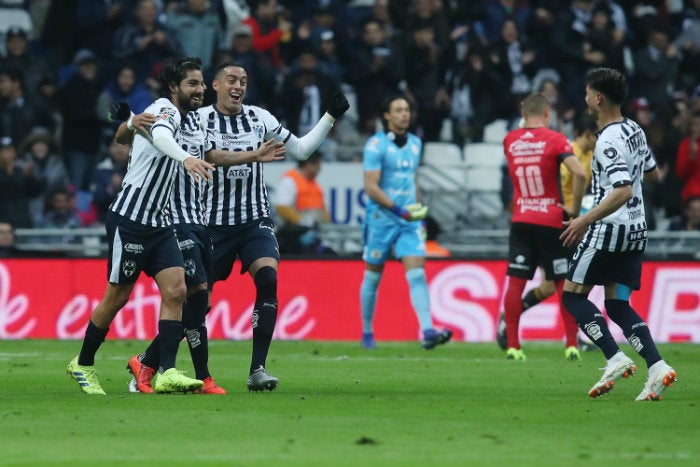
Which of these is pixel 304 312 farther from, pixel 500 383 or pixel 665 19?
pixel 665 19

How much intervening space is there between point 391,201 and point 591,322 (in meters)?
5.63

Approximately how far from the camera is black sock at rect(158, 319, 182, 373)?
10039 mm

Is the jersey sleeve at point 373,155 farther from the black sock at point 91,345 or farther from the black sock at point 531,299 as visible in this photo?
the black sock at point 91,345

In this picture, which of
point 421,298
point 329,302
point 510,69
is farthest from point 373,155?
point 510,69

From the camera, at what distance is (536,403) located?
9531 millimetres

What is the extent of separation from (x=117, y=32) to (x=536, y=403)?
13.4m

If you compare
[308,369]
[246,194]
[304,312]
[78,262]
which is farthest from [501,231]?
[246,194]

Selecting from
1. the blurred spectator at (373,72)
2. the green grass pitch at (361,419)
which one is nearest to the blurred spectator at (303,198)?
the blurred spectator at (373,72)

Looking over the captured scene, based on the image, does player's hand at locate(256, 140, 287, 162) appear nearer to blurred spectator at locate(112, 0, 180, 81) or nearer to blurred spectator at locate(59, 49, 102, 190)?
blurred spectator at locate(59, 49, 102, 190)

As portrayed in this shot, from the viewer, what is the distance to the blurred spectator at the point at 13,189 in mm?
19234

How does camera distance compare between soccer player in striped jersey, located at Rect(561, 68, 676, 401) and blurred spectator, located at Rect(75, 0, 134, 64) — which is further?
blurred spectator, located at Rect(75, 0, 134, 64)

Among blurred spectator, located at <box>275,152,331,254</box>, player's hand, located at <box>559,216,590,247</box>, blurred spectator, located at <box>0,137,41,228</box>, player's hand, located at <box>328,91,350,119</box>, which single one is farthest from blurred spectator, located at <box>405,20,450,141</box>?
player's hand, located at <box>559,216,590,247</box>

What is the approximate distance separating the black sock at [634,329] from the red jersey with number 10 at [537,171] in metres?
3.60

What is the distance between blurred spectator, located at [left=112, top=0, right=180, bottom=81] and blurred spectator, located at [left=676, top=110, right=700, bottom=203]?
24.3ft
